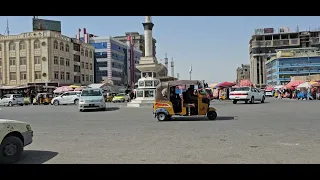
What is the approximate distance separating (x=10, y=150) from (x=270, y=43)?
12110 cm

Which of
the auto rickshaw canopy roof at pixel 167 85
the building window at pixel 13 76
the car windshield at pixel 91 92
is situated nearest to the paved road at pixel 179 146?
the auto rickshaw canopy roof at pixel 167 85

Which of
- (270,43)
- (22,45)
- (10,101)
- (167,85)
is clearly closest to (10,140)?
(167,85)

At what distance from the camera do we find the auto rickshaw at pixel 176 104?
15000 millimetres

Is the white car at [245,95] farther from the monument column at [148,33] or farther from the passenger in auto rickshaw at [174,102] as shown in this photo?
the passenger in auto rickshaw at [174,102]

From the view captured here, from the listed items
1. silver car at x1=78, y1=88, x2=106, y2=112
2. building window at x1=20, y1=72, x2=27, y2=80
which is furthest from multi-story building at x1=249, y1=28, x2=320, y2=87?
silver car at x1=78, y1=88, x2=106, y2=112

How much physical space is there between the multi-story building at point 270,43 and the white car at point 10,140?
120m

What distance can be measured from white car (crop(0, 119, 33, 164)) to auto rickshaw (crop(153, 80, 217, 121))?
8312 mm

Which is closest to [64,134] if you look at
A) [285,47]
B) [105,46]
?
[105,46]

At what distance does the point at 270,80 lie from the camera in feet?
353

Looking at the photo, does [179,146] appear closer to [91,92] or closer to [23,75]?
[91,92]

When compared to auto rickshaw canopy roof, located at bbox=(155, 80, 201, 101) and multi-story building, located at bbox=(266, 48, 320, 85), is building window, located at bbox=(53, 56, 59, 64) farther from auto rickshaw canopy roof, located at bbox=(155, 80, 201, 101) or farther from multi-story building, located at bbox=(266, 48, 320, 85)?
multi-story building, located at bbox=(266, 48, 320, 85)

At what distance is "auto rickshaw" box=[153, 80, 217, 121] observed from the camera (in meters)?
15.0
